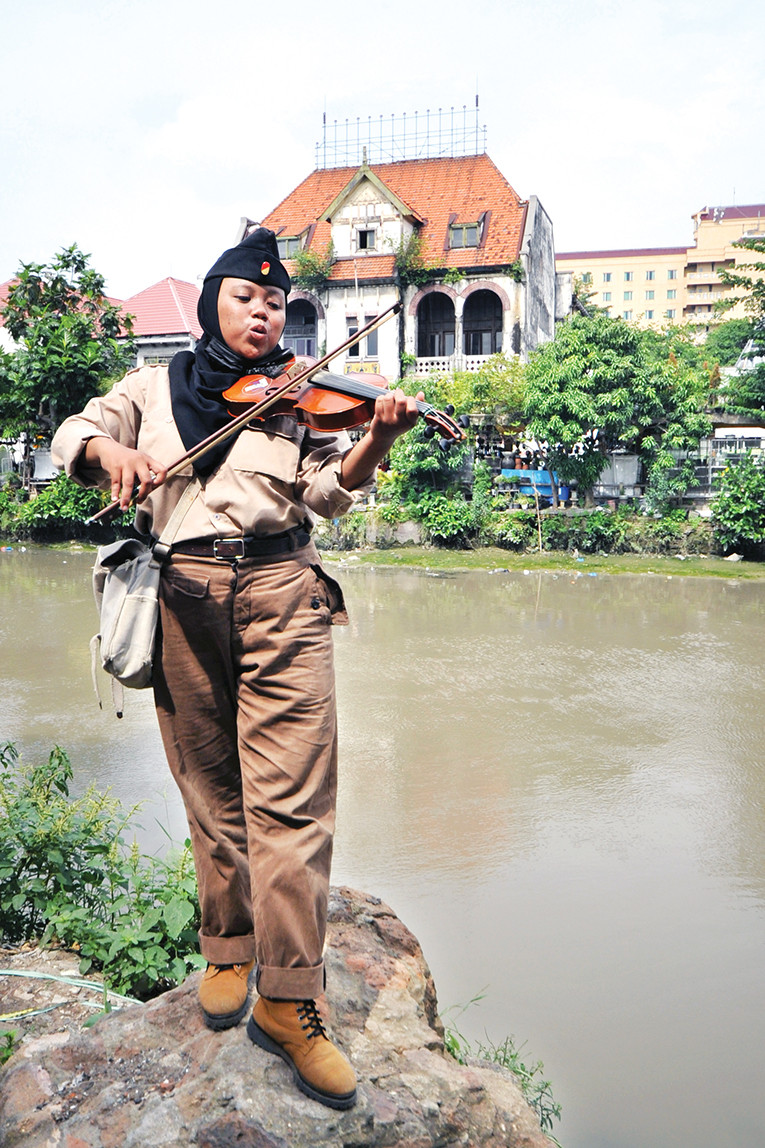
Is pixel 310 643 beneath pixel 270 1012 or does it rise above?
above

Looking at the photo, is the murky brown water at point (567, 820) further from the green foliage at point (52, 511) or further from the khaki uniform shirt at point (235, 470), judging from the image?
the green foliage at point (52, 511)

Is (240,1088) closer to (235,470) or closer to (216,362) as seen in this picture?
(235,470)

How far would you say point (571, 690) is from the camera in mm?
7605

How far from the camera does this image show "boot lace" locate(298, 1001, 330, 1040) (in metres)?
2.08

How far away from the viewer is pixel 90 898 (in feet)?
10.4

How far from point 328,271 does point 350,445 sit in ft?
69.8

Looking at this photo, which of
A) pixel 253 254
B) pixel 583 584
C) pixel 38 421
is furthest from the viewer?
pixel 38 421

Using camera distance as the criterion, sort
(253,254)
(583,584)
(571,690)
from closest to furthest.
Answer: (253,254)
(571,690)
(583,584)

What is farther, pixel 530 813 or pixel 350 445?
pixel 530 813

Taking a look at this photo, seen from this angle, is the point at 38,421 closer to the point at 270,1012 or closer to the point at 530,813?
the point at 530,813

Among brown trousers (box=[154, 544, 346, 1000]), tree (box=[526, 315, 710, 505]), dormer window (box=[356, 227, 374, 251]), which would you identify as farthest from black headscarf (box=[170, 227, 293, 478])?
dormer window (box=[356, 227, 374, 251])

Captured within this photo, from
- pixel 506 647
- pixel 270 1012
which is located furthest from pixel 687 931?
pixel 506 647

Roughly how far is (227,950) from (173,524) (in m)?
1.10

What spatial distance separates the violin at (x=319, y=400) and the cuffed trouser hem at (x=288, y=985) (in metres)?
1.29
